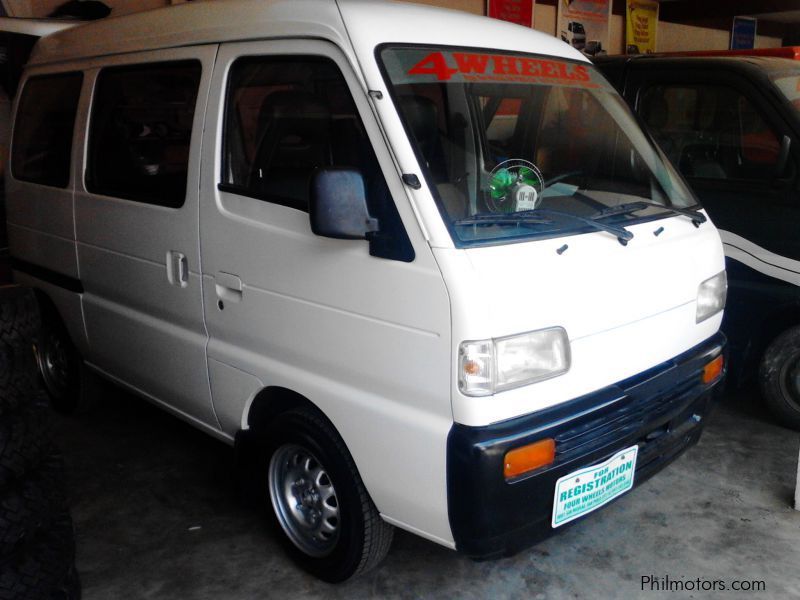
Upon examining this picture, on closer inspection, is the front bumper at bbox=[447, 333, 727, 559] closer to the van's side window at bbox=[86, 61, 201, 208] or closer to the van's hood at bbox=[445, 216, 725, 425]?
the van's hood at bbox=[445, 216, 725, 425]

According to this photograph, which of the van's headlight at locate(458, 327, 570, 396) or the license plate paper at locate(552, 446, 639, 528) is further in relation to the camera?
the license plate paper at locate(552, 446, 639, 528)

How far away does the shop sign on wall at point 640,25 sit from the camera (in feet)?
34.1

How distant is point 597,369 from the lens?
7.83 ft

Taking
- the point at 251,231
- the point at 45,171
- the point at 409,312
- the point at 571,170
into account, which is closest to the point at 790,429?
the point at 571,170

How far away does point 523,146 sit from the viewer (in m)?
3.03

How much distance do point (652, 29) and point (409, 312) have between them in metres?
10.2

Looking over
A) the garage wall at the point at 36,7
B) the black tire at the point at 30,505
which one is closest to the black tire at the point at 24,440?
the black tire at the point at 30,505

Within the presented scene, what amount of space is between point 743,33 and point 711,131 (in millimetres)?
9357

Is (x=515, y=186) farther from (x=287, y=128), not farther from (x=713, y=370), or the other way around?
(x=713, y=370)

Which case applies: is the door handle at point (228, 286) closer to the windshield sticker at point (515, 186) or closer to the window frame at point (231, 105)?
the window frame at point (231, 105)

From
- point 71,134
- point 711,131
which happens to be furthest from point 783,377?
point 71,134

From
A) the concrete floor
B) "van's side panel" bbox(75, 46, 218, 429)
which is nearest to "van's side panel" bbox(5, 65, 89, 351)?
"van's side panel" bbox(75, 46, 218, 429)

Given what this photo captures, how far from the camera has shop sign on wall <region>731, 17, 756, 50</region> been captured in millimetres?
12052

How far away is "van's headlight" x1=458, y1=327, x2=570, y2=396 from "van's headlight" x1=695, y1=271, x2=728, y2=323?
824 millimetres
